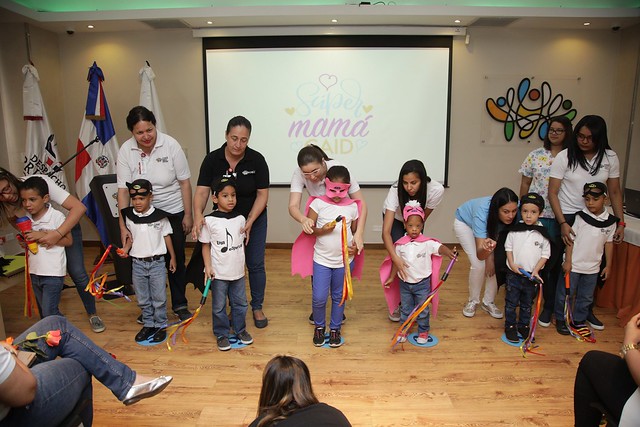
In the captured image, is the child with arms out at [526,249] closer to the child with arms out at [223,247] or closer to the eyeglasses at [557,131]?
the eyeglasses at [557,131]

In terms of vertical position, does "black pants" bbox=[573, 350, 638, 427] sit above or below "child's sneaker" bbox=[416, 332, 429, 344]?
above

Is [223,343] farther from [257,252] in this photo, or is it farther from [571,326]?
[571,326]

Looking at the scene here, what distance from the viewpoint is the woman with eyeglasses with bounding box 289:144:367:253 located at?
9.53 feet

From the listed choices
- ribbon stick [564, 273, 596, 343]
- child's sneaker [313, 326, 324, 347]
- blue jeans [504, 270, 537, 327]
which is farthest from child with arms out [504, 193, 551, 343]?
child's sneaker [313, 326, 324, 347]

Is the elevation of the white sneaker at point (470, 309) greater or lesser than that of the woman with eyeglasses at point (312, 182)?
lesser

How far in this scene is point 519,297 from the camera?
3170 millimetres

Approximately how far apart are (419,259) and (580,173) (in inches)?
52.7

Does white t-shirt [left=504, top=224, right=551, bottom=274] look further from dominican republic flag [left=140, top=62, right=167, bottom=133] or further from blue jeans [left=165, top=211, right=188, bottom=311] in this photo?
dominican republic flag [left=140, top=62, right=167, bottom=133]

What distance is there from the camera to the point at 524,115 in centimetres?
532

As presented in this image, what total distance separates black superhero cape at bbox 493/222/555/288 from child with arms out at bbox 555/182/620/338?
183 millimetres

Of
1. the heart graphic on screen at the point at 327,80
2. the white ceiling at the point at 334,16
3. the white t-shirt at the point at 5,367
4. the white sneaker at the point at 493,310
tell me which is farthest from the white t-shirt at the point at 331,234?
the heart graphic on screen at the point at 327,80

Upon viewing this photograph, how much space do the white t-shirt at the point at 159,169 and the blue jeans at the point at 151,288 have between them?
1.40 ft

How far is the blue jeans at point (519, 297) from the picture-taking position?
3.07 m

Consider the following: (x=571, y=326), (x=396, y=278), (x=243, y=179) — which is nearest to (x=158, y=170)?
(x=243, y=179)
